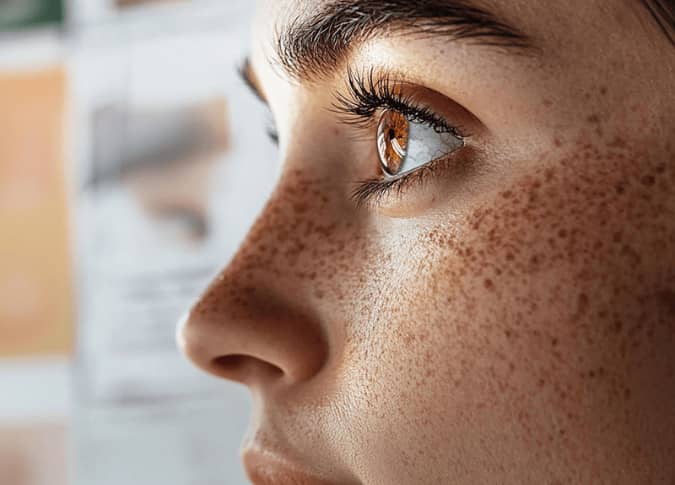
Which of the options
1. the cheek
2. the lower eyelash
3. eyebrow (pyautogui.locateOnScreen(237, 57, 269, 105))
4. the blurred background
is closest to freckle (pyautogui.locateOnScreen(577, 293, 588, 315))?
the cheek

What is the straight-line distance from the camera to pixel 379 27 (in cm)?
56

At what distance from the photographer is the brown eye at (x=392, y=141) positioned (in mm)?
612

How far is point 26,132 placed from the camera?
1.35m

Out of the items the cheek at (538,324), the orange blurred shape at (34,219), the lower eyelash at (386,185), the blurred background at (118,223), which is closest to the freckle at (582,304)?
the cheek at (538,324)

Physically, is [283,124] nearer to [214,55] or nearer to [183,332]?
[183,332]

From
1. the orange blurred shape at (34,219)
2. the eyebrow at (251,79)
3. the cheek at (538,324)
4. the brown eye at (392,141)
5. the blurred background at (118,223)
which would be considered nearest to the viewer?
the cheek at (538,324)

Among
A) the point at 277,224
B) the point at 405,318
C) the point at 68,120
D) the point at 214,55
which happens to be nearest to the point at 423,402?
the point at 405,318

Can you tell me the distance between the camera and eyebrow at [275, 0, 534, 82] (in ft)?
1.75

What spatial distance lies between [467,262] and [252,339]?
0.15m

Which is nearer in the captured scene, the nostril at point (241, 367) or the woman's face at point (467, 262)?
the woman's face at point (467, 262)

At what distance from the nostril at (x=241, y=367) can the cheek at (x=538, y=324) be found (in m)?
0.09

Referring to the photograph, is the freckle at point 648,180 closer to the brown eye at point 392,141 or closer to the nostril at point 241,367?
the brown eye at point 392,141

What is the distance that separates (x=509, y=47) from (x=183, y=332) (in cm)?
29

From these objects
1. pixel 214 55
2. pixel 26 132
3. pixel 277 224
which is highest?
pixel 277 224
